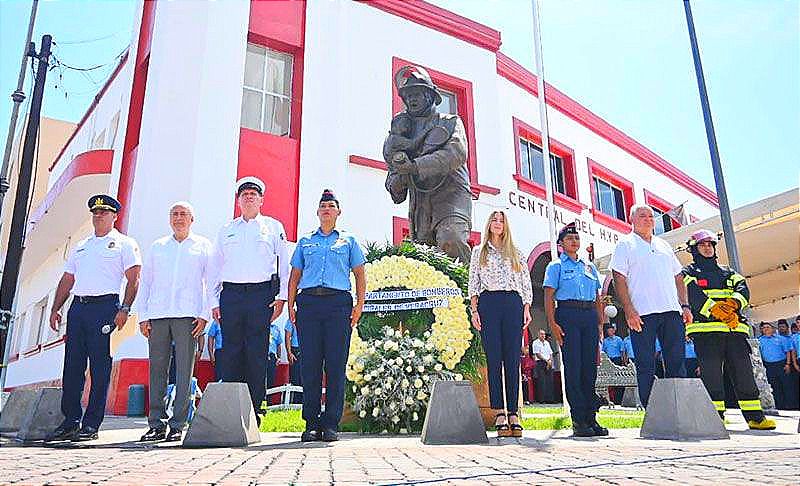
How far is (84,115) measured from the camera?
49.1 ft

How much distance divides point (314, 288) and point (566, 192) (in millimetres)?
13204

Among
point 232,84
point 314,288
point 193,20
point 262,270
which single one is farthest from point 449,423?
point 193,20

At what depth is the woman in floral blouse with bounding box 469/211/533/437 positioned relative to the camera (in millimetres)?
4098

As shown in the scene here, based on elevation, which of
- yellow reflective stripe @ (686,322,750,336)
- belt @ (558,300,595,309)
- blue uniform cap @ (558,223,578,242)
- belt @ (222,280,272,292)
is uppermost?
blue uniform cap @ (558,223,578,242)

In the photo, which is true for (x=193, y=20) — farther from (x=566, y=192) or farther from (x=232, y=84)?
(x=566, y=192)

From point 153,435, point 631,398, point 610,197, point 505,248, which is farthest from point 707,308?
point 610,197

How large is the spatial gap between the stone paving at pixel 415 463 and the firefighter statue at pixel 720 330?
1.06 meters

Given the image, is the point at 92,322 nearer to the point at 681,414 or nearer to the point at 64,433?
the point at 64,433

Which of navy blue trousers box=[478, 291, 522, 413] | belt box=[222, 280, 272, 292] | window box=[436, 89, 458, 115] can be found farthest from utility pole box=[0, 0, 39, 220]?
window box=[436, 89, 458, 115]

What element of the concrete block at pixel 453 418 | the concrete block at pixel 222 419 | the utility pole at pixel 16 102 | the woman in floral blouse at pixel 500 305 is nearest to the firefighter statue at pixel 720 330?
the woman in floral blouse at pixel 500 305

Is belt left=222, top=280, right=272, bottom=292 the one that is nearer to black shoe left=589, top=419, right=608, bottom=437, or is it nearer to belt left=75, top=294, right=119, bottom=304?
belt left=75, top=294, right=119, bottom=304

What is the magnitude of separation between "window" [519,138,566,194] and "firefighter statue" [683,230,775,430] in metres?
9.76

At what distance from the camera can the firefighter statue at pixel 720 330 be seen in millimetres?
5030

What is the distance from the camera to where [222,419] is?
11.7 feet
